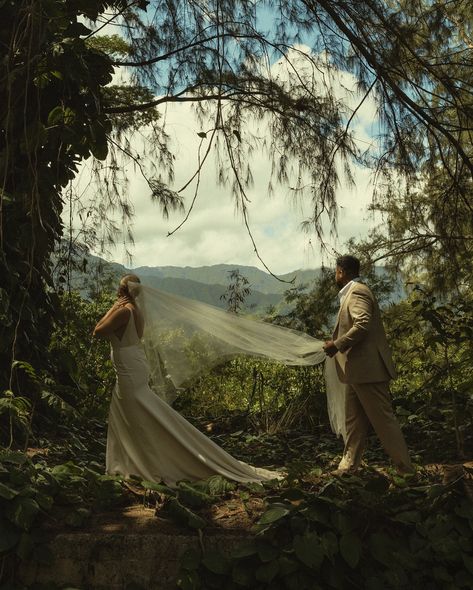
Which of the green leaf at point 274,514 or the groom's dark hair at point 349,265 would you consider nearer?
the green leaf at point 274,514

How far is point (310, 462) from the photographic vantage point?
18.9ft

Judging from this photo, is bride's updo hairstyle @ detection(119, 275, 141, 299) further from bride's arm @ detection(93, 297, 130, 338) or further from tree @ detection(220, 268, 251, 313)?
tree @ detection(220, 268, 251, 313)

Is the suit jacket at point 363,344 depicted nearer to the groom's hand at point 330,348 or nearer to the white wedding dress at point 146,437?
the groom's hand at point 330,348

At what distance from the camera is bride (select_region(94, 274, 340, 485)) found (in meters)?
4.43

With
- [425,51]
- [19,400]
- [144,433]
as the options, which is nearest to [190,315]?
[144,433]

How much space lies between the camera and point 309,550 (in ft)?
10.7

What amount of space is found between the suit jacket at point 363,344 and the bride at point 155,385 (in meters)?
0.62

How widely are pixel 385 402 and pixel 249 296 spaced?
3586mm

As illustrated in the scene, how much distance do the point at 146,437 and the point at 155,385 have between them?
431 mm

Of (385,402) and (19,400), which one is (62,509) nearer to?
(19,400)

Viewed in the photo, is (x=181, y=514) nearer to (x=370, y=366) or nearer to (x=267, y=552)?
(x=267, y=552)

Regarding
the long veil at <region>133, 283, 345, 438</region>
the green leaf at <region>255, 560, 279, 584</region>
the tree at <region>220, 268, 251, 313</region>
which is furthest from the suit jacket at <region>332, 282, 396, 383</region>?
the tree at <region>220, 268, 251, 313</region>

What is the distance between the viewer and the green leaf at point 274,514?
3389 mm

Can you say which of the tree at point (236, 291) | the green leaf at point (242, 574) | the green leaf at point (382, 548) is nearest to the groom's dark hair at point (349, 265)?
the green leaf at point (382, 548)
